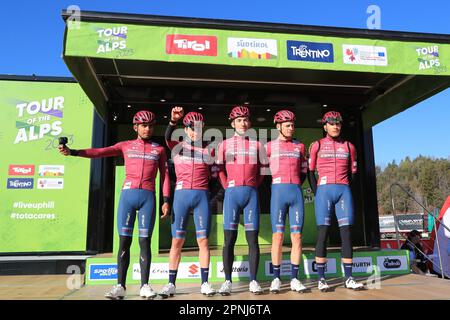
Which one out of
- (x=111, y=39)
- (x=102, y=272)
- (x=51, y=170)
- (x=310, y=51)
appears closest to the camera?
(x=111, y=39)

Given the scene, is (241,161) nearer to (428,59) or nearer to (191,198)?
(191,198)

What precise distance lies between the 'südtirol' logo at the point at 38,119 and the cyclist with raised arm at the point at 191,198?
3429 mm

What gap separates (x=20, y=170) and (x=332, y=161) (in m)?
5.31

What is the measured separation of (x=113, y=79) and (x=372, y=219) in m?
5.74

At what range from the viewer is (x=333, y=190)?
14.9 feet

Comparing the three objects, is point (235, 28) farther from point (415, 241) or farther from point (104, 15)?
point (415, 241)

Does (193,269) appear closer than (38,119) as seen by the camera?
Yes

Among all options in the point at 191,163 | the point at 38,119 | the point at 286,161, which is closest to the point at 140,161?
the point at 191,163

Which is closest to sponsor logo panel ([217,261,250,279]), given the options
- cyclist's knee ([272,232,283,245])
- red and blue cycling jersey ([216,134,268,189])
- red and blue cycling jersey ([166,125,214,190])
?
cyclist's knee ([272,232,283,245])

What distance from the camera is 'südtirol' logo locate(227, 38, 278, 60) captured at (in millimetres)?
4820

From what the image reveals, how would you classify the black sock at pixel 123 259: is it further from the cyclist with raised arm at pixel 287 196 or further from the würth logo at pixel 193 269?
the cyclist with raised arm at pixel 287 196

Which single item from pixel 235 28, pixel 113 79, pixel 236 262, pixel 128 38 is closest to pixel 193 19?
pixel 235 28

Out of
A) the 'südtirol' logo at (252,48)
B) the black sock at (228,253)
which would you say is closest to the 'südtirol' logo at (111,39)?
the 'südtirol' logo at (252,48)

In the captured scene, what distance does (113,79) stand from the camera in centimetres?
665
